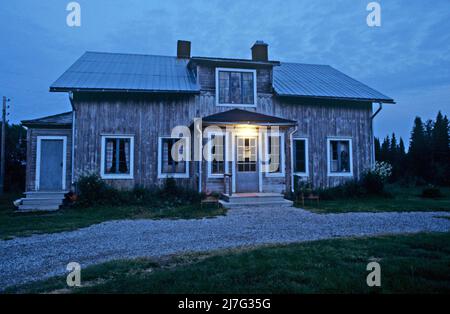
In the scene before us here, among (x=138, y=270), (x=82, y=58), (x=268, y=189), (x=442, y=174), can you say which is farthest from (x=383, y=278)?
(x=442, y=174)

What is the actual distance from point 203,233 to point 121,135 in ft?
25.4

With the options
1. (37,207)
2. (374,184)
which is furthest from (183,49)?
(374,184)

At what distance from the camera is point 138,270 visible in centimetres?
406

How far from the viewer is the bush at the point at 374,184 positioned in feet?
44.4

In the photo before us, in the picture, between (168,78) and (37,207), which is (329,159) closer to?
(168,78)

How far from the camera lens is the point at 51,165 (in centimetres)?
1253

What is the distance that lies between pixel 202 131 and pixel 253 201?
12.2ft

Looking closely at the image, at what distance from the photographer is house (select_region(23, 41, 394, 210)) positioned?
12031 mm

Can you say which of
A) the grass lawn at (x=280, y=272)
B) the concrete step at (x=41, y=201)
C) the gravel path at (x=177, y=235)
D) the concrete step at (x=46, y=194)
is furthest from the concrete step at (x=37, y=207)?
the grass lawn at (x=280, y=272)

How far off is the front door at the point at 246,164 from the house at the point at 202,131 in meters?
0.04

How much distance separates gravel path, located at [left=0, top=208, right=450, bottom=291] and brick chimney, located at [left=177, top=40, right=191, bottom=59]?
37.9 ft

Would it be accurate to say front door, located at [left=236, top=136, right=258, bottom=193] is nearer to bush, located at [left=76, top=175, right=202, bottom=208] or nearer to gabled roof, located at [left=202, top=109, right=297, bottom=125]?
gabled roof, located at [left=202, top=109, right=297, bottom=125]

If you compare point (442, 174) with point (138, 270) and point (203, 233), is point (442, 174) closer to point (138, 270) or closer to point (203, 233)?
point (203, 233)

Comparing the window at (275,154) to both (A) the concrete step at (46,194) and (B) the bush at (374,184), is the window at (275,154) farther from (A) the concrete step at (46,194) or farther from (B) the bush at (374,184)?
(A) the concrete step at (46,194)
